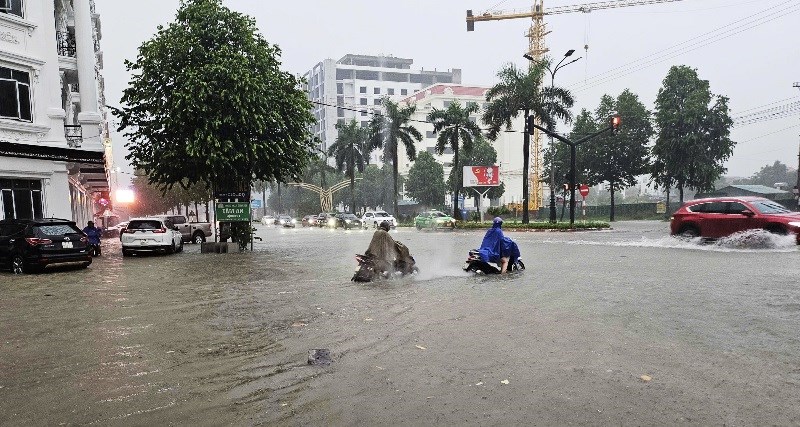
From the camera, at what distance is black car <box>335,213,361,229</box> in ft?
154

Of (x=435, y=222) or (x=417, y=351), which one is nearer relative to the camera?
(x=417, y=351)

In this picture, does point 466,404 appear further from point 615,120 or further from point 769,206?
point 615,120

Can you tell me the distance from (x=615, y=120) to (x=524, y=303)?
72.1ft

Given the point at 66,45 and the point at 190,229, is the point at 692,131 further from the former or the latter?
the point at 66,45

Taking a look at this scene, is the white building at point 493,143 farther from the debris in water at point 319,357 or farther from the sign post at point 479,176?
the debris in water at point 319,357

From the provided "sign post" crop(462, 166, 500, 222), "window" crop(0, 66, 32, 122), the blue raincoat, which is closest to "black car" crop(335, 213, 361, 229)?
"sign post" crop(462, 166, 500, 222)

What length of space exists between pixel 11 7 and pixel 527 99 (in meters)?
31.0

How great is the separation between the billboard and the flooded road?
32.5 metres

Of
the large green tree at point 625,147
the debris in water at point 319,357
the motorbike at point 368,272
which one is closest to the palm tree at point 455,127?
the large green tree at point 625,147

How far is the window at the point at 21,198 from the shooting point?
18031 mm

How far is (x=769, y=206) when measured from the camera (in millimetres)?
16391

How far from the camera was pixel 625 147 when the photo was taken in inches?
2160

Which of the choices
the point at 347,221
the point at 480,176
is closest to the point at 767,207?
the point at 480,176

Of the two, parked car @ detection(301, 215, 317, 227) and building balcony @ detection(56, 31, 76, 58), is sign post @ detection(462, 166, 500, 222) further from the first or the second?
building balcony @ detection(56, 31, 76, 58)
